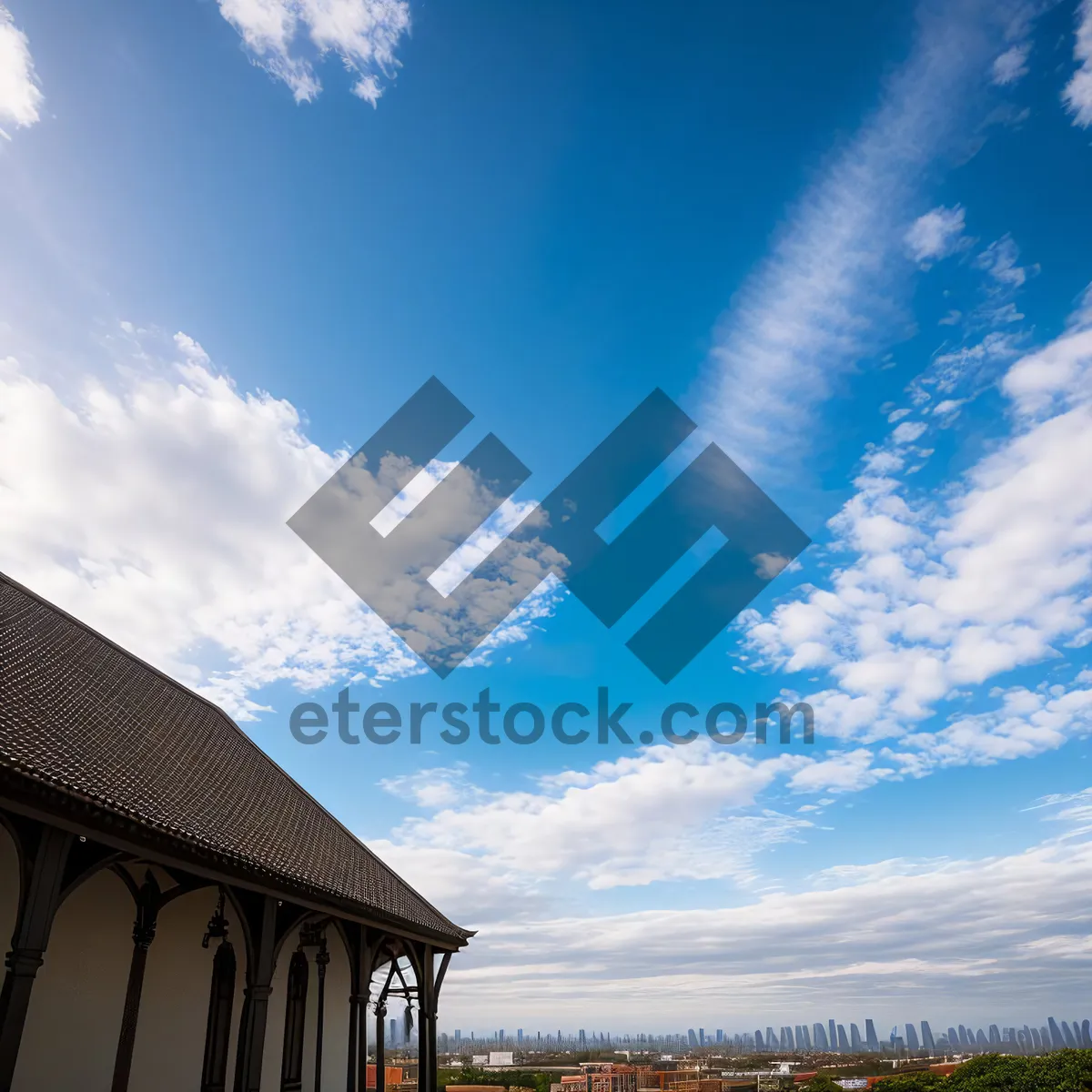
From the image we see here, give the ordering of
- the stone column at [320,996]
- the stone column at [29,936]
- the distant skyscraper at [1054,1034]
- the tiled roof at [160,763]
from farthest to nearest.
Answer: the distant skyscraper at [1054,1034] → the stone column at [320,996] → the tiled roof at [160,763] → the stone column at [29,936]

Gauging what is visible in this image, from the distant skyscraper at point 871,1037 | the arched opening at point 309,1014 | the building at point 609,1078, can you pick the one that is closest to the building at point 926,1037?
the distant skyscraper at point 871,1037

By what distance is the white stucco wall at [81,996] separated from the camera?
8.73 m

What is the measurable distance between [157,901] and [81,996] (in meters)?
1.33

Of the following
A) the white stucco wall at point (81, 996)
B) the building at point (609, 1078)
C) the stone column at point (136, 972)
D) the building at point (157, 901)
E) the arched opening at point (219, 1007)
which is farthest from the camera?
the building at point (609, 1078)

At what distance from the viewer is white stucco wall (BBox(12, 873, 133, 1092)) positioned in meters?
8.73

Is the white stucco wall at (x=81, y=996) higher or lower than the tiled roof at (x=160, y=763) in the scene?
lower

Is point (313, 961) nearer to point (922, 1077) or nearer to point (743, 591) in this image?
point (743, 591)

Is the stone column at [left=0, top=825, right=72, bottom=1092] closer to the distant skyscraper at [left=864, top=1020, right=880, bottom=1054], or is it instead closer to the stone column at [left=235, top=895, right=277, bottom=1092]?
the stone column at [left=235, top=895, right=277, bottom=1092]

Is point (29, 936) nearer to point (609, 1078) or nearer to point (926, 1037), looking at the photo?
point (609, 1078)

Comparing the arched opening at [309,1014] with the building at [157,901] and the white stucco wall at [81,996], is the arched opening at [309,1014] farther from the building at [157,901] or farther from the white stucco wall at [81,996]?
the white stucco wall at [81,996]

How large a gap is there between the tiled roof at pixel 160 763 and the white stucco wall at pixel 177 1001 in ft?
5.22

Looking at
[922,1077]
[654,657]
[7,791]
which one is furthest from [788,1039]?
[7,791]

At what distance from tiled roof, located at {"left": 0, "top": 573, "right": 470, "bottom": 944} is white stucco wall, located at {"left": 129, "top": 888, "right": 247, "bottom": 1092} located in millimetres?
1592

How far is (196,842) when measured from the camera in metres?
8.36
